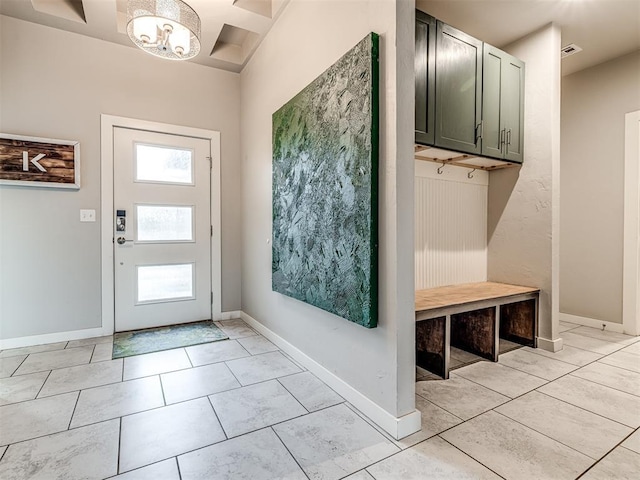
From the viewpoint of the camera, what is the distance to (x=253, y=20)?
290cm

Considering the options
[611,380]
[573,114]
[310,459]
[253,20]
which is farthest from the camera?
[573,114]

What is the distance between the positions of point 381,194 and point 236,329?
244cm

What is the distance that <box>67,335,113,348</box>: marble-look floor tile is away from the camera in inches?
117

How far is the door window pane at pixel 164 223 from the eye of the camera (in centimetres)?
342

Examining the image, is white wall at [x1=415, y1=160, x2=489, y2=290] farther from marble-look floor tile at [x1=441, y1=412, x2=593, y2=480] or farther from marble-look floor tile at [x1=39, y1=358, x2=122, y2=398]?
marble-look floor tile at [x1=39, y1=358, x2=122, y2=398]

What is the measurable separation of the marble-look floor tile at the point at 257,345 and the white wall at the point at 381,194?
16cm

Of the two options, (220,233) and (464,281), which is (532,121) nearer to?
(464,281)

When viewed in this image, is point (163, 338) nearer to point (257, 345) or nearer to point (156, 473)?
point (257, 345)

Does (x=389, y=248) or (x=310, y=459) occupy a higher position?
(x=389, y=248)

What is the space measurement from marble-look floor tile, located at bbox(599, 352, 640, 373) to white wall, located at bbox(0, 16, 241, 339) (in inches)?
180

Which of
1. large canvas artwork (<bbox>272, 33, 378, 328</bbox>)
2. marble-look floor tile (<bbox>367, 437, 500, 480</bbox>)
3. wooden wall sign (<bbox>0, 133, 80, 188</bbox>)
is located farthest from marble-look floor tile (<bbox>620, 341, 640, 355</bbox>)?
wooden wall sign (<bbox>0, 133, 80, 188</bbox>)

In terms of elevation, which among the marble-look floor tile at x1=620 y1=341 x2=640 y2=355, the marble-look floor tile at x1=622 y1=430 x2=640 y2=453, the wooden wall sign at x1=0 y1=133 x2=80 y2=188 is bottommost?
the marble-look floor tile at x1=622 y1=430 x2=640 y2=453

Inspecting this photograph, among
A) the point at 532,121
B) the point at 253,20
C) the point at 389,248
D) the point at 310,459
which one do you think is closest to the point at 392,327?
the point at 389,248

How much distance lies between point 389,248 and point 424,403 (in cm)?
102
